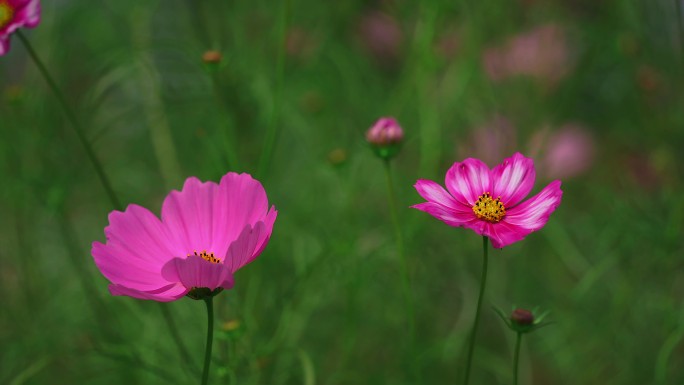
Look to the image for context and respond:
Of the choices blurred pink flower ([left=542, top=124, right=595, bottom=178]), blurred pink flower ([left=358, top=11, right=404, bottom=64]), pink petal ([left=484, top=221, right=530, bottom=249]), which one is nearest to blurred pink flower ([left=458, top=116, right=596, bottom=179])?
blurred pink flower ([left=542, top=124, right=595, bottom=178])

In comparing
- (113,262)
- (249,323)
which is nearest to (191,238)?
(113,262)

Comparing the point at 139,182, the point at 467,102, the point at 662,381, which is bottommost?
the point at 662,381

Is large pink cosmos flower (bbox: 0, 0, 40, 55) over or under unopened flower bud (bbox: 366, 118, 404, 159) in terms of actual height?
over

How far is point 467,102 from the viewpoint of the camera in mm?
1139

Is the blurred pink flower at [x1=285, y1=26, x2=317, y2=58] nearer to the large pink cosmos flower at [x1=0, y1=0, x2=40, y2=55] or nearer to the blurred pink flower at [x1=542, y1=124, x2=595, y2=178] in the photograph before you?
the blurred pink flower at [x1=542, y1=124, x2=595, y2=178]

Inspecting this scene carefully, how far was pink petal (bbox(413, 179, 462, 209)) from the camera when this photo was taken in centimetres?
43

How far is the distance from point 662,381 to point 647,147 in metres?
0.51

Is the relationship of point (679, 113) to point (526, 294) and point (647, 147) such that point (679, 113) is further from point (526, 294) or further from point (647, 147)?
point (526, 294)

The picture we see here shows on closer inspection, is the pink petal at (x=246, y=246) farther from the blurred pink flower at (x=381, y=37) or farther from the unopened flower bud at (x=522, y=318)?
the blurred pink flower at (x=381, y=37)

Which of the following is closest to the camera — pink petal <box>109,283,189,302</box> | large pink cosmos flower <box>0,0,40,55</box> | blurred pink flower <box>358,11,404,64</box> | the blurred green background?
pink petal <box>109,283,189,302</box>

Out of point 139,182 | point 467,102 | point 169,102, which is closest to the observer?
point 169,102

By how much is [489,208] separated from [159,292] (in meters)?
0.20

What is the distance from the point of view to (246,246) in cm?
39

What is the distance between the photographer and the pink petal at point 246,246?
1.27 feet
